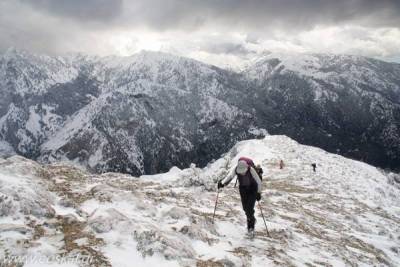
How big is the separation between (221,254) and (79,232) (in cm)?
449

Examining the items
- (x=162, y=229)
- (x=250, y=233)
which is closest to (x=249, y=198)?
(x=250, y=233)

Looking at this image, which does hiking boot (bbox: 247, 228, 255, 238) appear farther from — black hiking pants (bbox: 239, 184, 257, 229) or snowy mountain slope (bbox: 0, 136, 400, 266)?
snowy mountain slope (bbox: 0, 136, 400, 266)

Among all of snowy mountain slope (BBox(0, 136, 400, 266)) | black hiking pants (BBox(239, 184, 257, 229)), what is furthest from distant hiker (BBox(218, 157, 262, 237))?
snowy mountain slope (BBox(0, 136, 400, 266))

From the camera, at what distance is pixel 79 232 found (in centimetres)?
1348

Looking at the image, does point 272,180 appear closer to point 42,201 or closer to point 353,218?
point 353,218

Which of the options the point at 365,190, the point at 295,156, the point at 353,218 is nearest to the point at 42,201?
the point at 353,218

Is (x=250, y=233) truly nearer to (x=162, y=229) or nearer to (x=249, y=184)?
(x=249, y=184)

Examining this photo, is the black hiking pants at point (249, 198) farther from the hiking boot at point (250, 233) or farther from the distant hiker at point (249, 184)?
the hiking boot at point (250, 233)

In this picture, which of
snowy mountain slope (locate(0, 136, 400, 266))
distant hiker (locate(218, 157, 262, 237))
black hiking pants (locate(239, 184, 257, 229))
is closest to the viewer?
snowy mountain slope (locate(0, 136, 400, 266))

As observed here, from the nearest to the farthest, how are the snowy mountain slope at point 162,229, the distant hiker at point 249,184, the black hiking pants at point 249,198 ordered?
1. the snowy mountain slope at point 162,229
2. the distant hiker at point 249,184
3. the black hiking pants at point 249,198

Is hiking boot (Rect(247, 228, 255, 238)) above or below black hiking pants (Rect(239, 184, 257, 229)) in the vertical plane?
below

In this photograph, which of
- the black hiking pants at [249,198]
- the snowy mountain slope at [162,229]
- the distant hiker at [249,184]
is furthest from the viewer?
the black hiking pants at [249,198]

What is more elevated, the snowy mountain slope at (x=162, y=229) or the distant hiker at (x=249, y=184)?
the distant hiker at (x=249, y=184)

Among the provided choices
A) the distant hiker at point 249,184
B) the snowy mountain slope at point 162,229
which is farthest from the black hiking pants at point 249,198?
the snowy mountain slope at point 162,229
